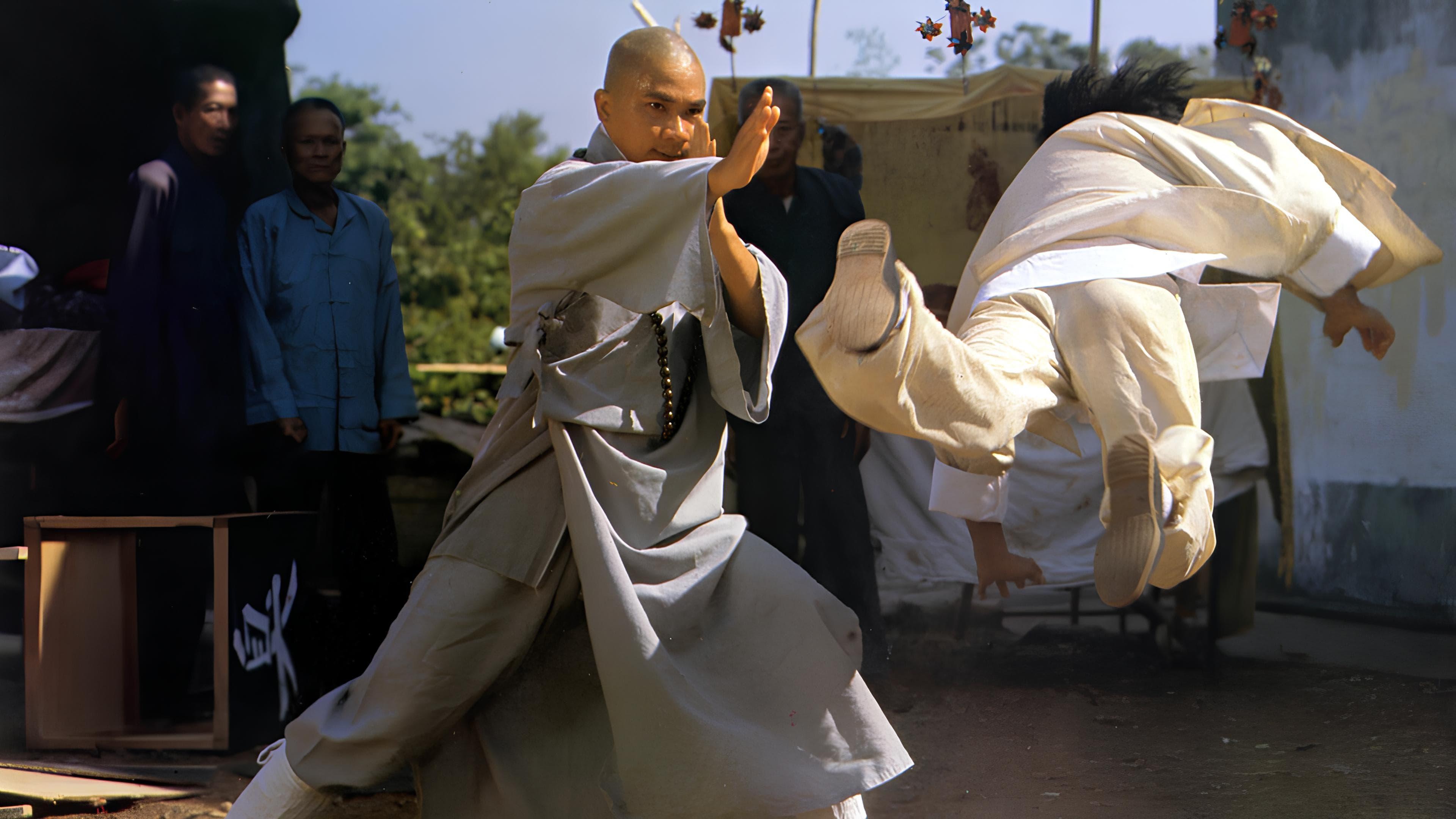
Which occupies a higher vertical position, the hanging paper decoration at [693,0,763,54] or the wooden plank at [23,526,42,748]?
the hanging paper decoration at [693,0,763,54]

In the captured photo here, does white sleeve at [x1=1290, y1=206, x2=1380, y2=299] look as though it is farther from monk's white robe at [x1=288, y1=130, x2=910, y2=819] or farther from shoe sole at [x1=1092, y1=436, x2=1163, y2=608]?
monk's white robe at [x1=288, y1=130, x2=910, y2=819]

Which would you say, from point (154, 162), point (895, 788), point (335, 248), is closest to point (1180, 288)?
point (895, 788)

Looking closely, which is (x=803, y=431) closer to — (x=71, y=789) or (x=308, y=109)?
(x=308, y=109)

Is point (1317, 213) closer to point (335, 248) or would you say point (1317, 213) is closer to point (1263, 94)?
point (1263, 94)

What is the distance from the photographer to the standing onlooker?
11.7 feet

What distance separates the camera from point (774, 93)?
3.53m

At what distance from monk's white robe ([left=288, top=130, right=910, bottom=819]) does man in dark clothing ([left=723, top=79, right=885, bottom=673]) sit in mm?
1236

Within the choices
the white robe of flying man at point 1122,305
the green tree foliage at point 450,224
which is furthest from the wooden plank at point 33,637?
the white robe of flying man at point 1122,305

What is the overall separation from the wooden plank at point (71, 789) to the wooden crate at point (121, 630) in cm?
18

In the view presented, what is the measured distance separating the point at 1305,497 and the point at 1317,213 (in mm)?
1020

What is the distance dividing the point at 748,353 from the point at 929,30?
152cm

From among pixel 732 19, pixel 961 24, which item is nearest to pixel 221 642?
pixel 732 19

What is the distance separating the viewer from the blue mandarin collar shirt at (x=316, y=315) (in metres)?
3.57

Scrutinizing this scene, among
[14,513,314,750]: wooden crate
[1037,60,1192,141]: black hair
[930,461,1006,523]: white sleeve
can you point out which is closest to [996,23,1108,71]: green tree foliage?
[1037,60,1192,141]: black hair
